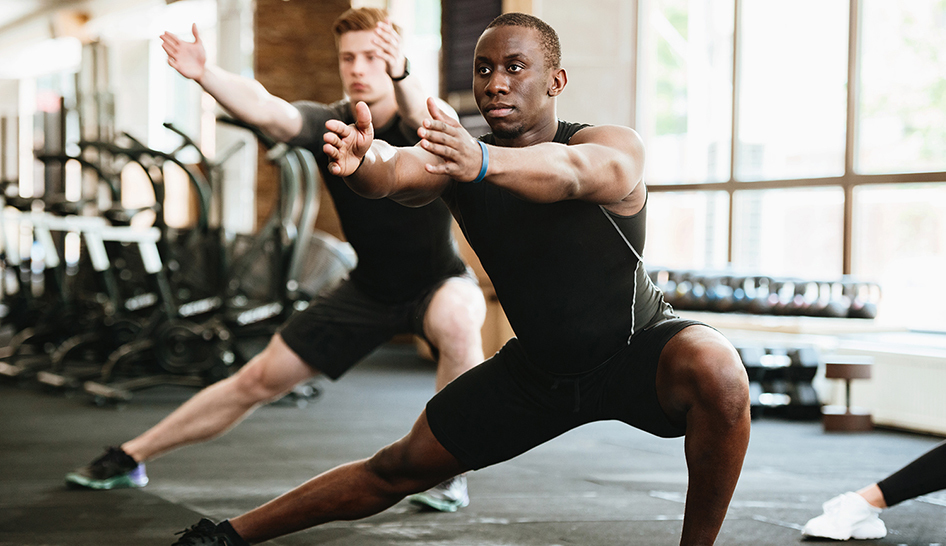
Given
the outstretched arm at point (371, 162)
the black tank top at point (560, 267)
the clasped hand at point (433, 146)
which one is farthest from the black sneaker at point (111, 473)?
the clasped hand at point (433, 146)

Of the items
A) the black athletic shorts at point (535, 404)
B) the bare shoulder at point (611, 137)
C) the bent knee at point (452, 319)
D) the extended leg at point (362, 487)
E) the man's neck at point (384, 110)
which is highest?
the man's neck at point (384, 110)

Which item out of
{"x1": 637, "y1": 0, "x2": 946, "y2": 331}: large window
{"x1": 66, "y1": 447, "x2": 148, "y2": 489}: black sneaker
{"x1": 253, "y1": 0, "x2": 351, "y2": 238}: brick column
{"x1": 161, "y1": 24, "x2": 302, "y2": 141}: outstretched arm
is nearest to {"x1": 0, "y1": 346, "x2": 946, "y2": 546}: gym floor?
{"x1": 66, "y1": 447, "x2": 148, "y2": 489}: black sneaker

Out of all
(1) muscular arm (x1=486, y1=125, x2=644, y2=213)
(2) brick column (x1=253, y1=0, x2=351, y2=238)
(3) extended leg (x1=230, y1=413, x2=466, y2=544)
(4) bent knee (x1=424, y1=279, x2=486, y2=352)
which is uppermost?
(2) brick column (x1=253, y1=0, x2=351, y2=238)

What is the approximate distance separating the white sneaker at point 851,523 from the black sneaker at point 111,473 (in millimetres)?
1934

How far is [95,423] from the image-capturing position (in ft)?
13.3

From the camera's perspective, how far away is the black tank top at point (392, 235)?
2301mm

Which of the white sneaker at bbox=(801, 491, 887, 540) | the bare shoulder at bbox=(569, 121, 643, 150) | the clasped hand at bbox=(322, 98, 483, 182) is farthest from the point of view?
the white sneaker at bbox=(801, 491, 887, 540)

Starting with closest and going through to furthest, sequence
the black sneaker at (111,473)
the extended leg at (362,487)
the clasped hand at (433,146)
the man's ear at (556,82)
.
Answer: the clasped hand at (433,146) < the man's ear at (556,82) < the extended leg at (362,487) < the black sneaker at (111,473)

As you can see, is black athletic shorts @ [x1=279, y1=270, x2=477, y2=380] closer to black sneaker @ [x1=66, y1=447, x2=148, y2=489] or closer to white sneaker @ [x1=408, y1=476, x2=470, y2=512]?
white sneaker @ [x1=408, y1=476, x2=470, y2=512]

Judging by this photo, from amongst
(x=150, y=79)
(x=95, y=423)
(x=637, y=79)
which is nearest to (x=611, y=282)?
(x=95, y=423)

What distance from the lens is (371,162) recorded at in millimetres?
1294

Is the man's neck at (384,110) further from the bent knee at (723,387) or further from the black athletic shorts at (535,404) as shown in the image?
the bent knee at (723,387)

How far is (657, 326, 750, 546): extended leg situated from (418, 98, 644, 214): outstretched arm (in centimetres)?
31

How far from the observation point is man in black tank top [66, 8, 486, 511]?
2242mm
